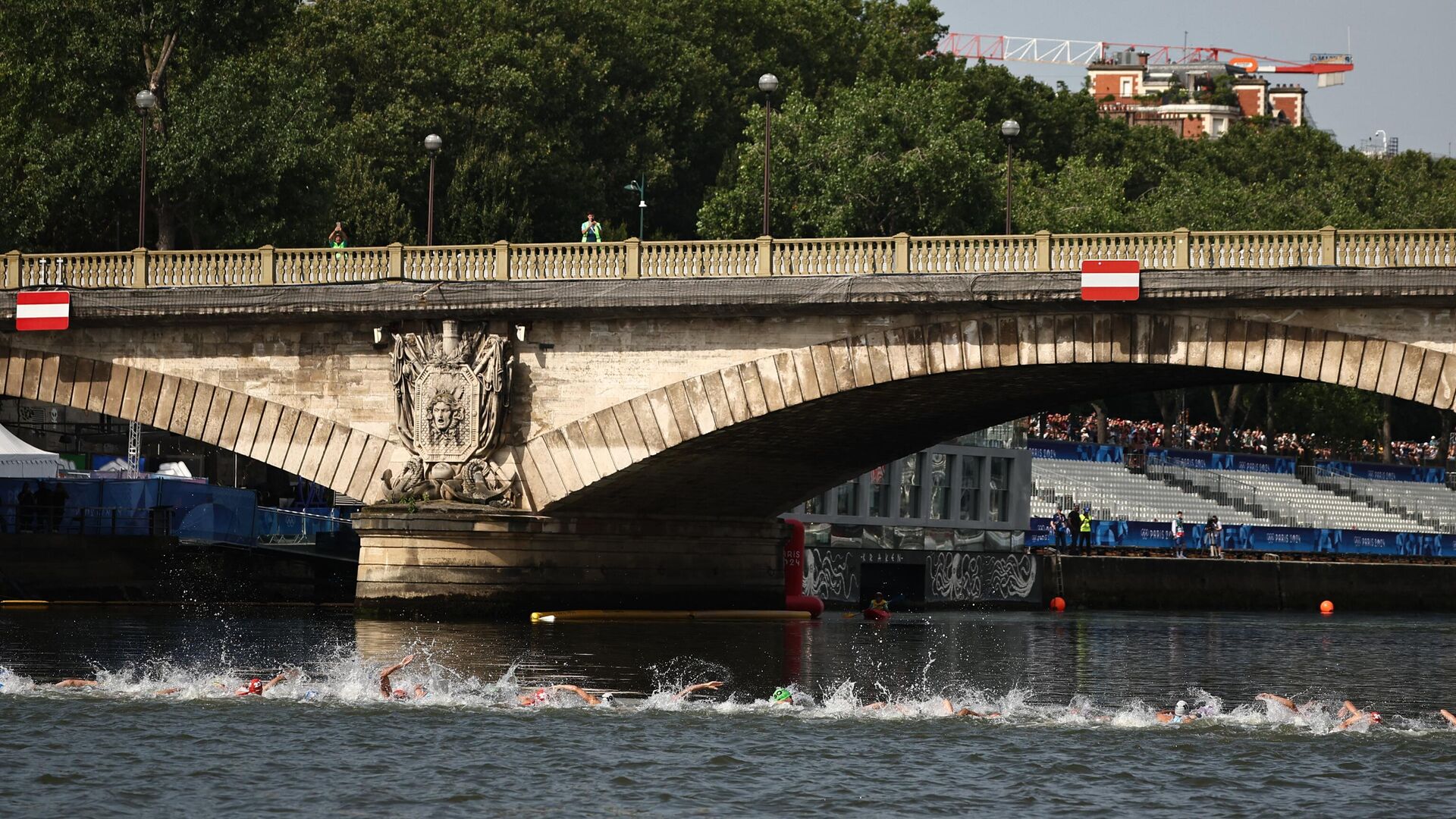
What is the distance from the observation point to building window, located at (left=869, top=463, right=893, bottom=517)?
66.8 meters

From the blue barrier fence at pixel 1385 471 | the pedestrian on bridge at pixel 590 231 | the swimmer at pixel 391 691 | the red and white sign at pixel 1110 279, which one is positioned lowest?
the swimmer at pixel 391 691

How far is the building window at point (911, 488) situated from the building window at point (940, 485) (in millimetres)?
497

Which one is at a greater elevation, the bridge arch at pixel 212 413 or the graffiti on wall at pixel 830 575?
the bridge arch at pixel 212 413

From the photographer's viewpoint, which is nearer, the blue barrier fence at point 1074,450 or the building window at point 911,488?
the building window at point 911,488

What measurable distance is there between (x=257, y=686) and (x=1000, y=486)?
40266 millimetres

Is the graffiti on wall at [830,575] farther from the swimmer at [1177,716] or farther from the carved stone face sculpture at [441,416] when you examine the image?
the swimmer at [1177,716]

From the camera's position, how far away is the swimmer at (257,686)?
3372cm

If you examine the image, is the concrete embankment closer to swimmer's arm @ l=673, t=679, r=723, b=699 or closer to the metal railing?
the metal railing

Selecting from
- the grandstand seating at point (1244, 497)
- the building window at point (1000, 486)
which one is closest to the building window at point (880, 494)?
the building window at point (1000, 486)

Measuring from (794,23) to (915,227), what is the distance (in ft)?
105

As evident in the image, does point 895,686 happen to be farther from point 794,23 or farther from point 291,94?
point 794,23

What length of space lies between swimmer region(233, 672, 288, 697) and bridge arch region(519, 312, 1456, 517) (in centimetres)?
1429

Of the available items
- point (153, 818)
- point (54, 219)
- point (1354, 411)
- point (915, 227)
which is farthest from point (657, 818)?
point (1354, 411)

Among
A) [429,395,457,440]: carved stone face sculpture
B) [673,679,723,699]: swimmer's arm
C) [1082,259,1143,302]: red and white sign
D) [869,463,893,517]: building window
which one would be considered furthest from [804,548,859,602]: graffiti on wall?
[673,679,723,699]: swimmer's arm
